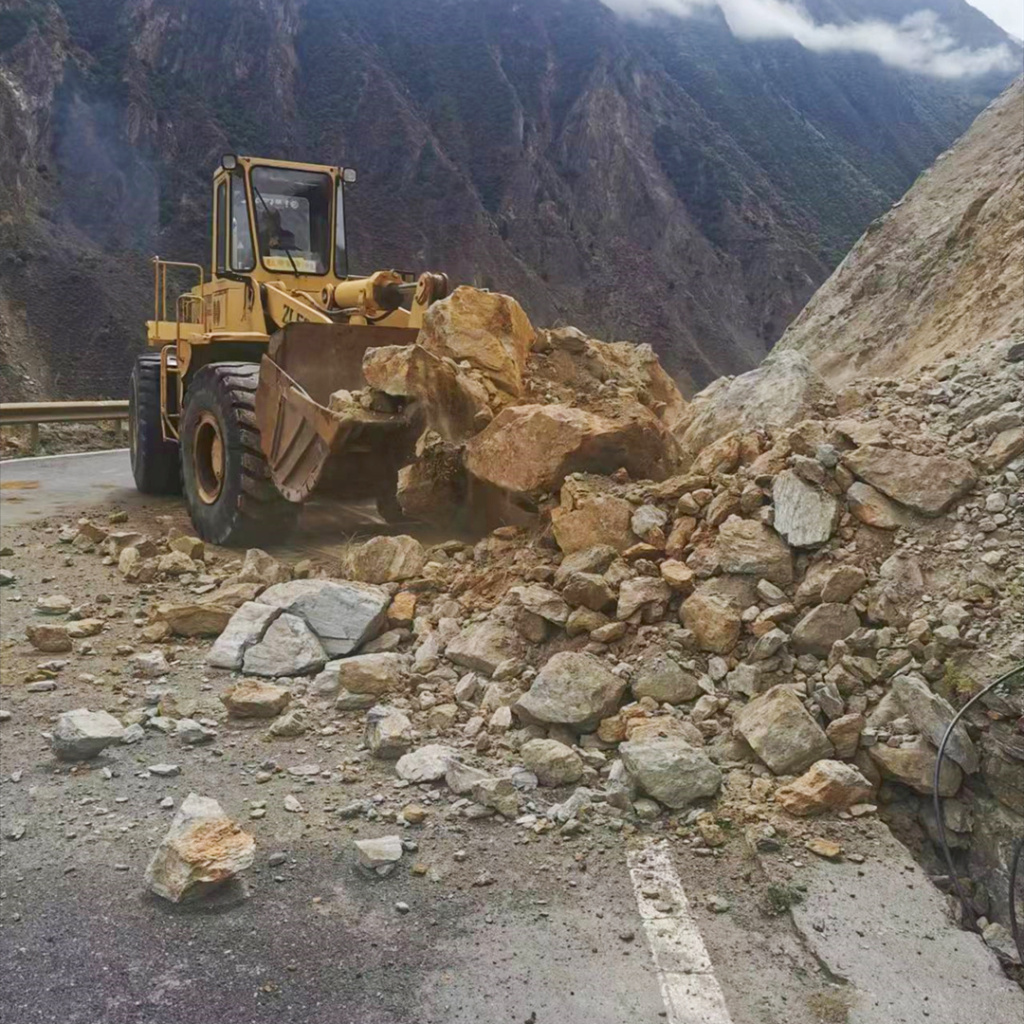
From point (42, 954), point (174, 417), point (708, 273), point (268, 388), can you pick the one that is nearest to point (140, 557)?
point (268, 388)

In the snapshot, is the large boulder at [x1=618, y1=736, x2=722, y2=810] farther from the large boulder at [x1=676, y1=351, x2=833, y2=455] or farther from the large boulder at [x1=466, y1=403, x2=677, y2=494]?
the large boulder at [x1=676, y1=351, x2=833, y2=455]

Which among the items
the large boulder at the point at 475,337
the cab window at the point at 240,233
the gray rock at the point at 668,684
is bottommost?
the gray rock at the point at 668,684

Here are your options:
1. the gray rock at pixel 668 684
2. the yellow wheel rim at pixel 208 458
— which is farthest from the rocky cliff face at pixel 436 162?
the gray rock at pixel 668 684

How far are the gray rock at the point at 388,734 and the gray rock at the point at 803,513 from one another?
1.78 meters

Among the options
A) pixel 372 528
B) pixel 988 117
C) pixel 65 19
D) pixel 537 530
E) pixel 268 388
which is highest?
pixel 65 19

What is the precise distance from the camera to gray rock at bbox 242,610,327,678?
4.53m

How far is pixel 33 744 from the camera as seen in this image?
12.7 feet

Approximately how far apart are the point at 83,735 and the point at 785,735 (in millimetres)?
2481

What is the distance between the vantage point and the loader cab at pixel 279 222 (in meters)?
8.10

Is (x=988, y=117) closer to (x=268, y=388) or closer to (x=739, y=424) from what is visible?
(x=739, y=424)

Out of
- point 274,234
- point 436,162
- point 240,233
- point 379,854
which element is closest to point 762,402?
point 379,854

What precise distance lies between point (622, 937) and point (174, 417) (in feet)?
24.3

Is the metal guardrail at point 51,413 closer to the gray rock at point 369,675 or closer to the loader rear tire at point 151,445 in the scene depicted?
the loader rear tire at point 151,445

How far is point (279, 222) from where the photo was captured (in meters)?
8.28
